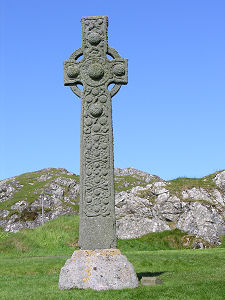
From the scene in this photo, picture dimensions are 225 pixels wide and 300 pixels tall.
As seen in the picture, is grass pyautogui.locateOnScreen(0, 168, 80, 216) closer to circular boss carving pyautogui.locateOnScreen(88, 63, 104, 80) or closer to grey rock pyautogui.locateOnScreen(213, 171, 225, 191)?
grey rock pyautogui.locateOnScreen(213, 171, 225, 191)

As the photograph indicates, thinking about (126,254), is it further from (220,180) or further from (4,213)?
(4,213)

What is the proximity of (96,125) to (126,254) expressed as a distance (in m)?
8.96

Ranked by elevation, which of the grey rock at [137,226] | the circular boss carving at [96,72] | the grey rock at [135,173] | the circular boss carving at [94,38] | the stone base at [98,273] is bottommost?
the stone base at [98,273]

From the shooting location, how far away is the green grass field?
897 cm

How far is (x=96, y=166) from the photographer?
10.9 m

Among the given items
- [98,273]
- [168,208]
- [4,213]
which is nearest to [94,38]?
[98,273]

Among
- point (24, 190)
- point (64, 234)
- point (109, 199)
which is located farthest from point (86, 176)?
point (24, 190)

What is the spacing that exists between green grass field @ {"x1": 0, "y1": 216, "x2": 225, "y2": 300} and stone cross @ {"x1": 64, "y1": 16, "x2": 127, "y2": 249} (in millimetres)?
1684

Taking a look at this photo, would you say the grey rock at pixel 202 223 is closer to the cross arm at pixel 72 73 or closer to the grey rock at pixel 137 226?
the grey rock at pixel 137 226

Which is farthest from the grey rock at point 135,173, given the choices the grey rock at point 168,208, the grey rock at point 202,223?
the grey rock at point 202,223

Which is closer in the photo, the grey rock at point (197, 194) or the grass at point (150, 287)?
the grass at point (150, 287)

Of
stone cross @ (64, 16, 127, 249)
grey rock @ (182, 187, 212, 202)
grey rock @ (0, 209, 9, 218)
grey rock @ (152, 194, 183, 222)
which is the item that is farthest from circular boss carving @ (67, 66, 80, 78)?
grey rock @ (0, 209, 9, 218)

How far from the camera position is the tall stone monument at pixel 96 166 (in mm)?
9758

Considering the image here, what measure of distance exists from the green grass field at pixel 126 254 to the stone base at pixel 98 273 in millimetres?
252
